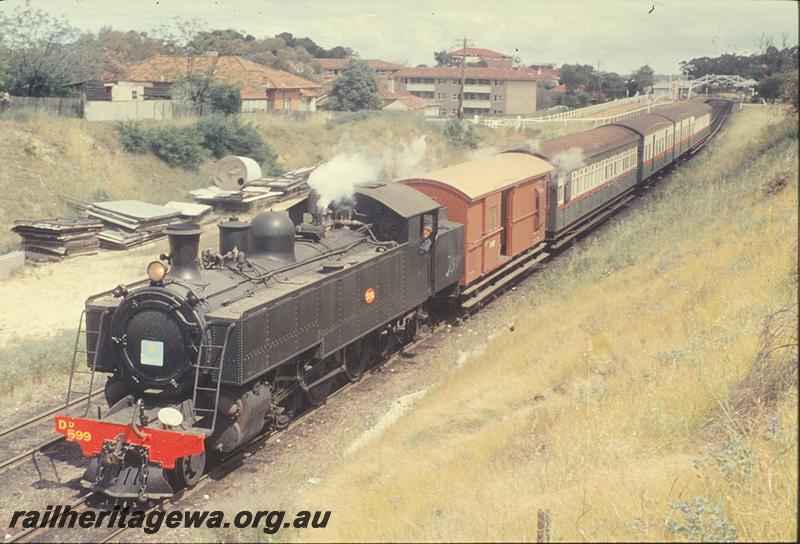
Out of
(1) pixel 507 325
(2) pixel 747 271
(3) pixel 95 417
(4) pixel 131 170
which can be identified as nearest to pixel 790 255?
(2) pixel 747 271

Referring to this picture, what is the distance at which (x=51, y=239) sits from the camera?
2573 cm

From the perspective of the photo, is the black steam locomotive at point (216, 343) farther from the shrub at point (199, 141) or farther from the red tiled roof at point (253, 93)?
the red tiled roof at point (253, 93)

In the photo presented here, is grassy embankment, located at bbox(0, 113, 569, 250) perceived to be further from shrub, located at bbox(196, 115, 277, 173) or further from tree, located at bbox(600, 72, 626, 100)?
tree, located at bbox(600, 72, 626, 100)

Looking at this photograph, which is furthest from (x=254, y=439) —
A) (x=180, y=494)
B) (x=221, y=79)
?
(x=221, y=79)

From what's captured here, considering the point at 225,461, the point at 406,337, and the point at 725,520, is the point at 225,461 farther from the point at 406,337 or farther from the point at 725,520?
the point at 725,520

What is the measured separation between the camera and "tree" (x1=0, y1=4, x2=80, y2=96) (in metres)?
38.9

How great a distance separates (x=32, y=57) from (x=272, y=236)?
118 feet

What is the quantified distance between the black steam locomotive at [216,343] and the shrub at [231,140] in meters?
28.4

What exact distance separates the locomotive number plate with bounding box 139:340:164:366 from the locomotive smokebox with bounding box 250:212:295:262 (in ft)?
8.27

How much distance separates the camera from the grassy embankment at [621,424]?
6805 millimetres

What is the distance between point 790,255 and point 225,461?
8.99 m

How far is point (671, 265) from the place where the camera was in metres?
15.9

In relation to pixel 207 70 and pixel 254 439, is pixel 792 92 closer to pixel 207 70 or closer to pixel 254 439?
pixel 254 439

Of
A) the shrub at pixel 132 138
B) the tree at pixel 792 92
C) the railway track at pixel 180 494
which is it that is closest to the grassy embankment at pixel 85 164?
the shrub at pixel 132 138
